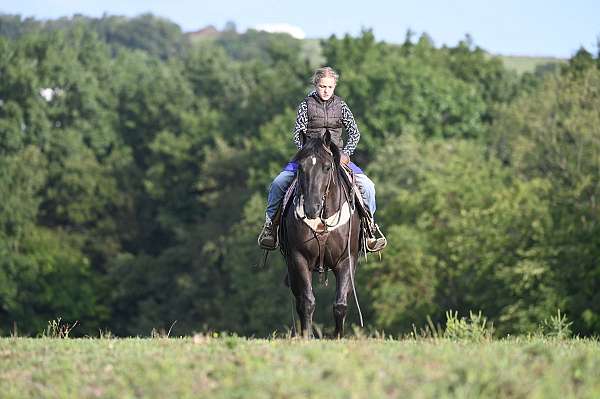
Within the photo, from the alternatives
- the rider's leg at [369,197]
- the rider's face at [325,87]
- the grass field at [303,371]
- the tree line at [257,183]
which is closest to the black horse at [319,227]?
the rider's leg at [369,197]

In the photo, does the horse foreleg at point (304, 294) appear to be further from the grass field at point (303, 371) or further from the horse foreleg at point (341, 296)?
the grass field at point (303, 371)

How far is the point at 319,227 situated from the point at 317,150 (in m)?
1.00

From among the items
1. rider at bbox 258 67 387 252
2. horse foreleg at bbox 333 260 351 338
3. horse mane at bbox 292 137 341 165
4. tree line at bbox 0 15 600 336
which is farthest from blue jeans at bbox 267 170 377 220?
tree line at bbox 0 15 600 336

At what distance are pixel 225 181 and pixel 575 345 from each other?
76687mm

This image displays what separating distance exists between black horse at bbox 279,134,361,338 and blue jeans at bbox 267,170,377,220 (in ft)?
0.93

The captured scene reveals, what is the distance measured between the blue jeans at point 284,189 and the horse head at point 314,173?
2.77 ft

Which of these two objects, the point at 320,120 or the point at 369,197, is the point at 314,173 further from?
the point at 369,197

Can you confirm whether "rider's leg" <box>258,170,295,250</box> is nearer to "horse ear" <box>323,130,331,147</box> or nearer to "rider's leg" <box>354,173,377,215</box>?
"horse ear" <box>323,130,331,147</box>

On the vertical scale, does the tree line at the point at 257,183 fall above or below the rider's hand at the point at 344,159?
below

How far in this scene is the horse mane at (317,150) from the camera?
17.8 m

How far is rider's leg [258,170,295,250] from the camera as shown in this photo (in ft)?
61.7

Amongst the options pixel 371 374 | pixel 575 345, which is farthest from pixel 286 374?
pixel 575 345

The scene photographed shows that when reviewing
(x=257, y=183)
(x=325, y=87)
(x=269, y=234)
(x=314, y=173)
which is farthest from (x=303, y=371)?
(x=257, y=183)

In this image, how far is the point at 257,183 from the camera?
8275 cm
